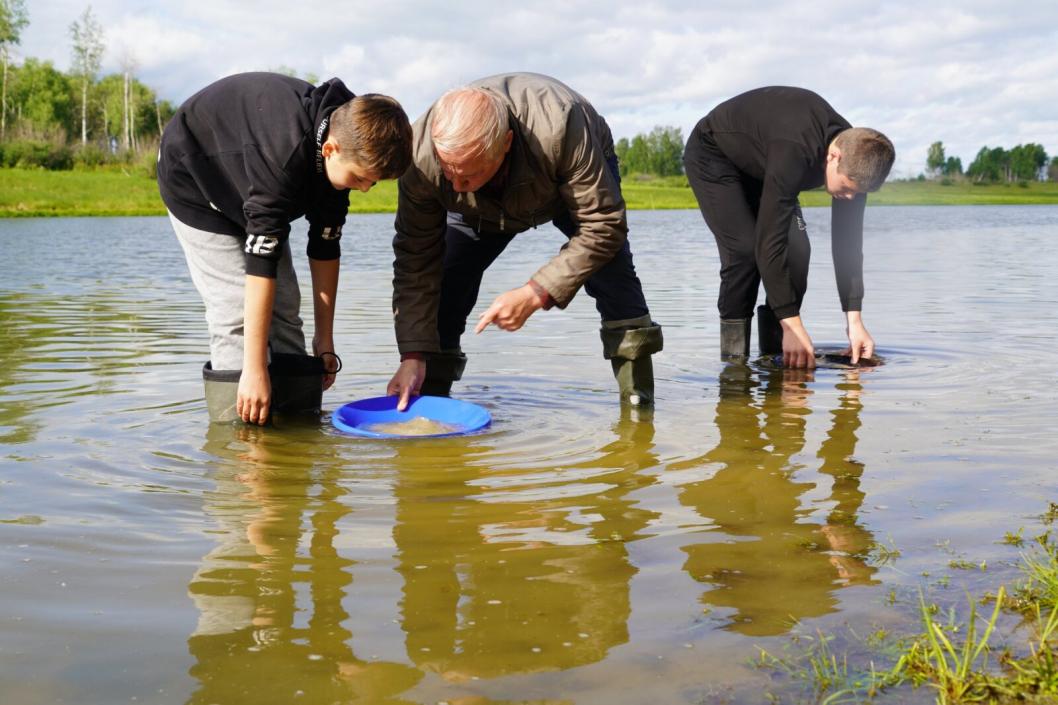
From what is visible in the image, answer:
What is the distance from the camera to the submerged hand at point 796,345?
19.9 ft

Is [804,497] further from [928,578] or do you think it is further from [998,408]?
[998,408]

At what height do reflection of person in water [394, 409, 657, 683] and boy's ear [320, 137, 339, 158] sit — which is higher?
boy's ear [320, 137, 339, 158]

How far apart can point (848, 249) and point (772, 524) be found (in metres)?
3.52

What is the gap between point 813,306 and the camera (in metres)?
10.0

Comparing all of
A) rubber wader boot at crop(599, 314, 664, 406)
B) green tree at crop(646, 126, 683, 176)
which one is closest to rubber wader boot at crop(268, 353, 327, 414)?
rubber wader boot at crop(599, 314, 664, 406)

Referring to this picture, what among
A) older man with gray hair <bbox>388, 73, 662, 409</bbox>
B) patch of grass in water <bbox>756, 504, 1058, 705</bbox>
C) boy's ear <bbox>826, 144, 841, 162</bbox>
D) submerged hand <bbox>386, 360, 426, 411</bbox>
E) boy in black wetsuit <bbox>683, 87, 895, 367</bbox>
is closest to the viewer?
patch of grass in water <bbox>756, 504, 1058, 705</bbox>

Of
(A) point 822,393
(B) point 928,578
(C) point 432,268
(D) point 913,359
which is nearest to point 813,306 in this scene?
(D) point 913,359

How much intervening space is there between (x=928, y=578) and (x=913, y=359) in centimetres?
428

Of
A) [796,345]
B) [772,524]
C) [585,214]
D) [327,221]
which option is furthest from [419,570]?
[796,345]

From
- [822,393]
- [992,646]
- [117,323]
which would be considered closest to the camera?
[992,646]

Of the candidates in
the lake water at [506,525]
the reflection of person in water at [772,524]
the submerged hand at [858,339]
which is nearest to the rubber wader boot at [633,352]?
the lake water at [506,525]

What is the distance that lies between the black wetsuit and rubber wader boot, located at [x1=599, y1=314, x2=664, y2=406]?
42.8 inches

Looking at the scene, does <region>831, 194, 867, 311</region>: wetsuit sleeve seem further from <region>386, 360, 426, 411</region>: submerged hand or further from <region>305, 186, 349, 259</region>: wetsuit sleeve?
<region>305, 186, 349, 259</region>: wetsuit sleeve

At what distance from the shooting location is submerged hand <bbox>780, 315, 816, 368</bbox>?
19.9 feet
